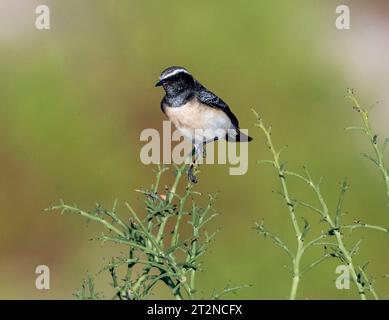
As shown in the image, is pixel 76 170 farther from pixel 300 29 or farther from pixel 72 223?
pixel 300 29

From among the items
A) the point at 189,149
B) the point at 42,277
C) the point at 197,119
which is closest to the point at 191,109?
the point at 197,119

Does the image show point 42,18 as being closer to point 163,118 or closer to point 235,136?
point 163,118

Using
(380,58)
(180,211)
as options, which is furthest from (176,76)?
(380,58)

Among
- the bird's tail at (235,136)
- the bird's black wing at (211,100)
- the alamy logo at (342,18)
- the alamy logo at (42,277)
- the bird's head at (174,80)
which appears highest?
the alamy logo at (342,18)

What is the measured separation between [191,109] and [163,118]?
3.69 metres

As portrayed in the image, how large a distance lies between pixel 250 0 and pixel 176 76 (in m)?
4.75

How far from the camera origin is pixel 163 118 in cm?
929

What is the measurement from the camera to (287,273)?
806cm

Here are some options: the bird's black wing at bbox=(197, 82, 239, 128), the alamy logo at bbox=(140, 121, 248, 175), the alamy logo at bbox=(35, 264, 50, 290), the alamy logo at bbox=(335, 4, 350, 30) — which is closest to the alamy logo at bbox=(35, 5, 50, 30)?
the alamy logo at bbox=(140, 121, 248, 175)

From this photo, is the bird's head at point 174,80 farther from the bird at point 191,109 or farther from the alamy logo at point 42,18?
the alamy logo at point 42,18


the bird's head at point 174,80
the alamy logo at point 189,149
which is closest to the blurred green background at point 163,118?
the alamy logo at point 189,149

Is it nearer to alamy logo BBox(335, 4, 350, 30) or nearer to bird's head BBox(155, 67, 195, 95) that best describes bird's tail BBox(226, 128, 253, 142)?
bird's head BBox(155, 67, 195, 95)

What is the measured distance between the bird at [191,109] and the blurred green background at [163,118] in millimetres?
2613

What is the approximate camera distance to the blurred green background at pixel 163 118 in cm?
869
